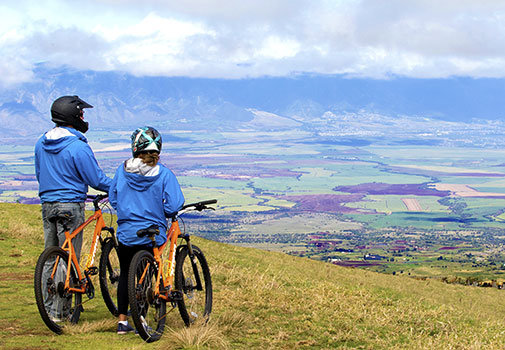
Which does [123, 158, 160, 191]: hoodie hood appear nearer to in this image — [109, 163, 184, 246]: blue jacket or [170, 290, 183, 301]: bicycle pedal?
[109, 163, 184, 246]: blue jacket

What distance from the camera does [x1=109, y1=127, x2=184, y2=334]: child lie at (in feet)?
22.4

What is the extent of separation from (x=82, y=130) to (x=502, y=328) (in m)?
7.32

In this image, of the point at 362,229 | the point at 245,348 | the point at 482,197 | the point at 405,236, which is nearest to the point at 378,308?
the point at 245,348

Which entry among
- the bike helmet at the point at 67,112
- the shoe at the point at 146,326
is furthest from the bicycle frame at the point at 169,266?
the bike helmet at the point at 67,112

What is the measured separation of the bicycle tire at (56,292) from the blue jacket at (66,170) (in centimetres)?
69

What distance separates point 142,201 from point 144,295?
1.06 metres

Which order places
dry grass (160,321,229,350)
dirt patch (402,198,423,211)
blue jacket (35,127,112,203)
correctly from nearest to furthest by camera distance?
dry grass (160,321,229,350)
blue jacket (35,127,112,203)
dirt patch (402,198,423,211)

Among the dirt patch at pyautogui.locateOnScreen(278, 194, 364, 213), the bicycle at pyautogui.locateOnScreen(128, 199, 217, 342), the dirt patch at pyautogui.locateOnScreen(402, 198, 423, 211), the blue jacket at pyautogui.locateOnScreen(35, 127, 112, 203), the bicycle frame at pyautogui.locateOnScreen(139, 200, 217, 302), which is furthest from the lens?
the dirt patch at pyautogui.locateOnScreen(402, 198, 423, 211)

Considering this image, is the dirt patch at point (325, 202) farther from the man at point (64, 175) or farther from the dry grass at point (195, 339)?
the dry grass at point (195, 339)

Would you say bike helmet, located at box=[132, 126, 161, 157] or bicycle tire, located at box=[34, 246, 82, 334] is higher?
bike helmet, located at box=[132, 126, 161, 157]

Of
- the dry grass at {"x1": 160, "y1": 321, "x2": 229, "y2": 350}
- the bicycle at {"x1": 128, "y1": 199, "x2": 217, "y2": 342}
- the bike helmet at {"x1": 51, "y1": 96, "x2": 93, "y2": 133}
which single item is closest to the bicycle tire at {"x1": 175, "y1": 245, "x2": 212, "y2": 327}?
the bicycle at {"x1": 128, "y1": 199, "x2": 217, "y2": 342}

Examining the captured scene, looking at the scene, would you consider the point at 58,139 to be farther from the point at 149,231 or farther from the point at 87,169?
the point at 149,231

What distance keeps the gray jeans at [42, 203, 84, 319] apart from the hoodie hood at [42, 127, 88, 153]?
2.19 feet

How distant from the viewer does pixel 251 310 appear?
896 centimetres
